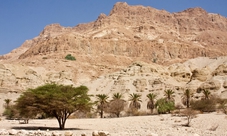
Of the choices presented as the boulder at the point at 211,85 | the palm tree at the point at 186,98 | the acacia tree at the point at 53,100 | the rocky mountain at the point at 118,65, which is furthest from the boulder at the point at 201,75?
the acacia tree at the point at 53,100

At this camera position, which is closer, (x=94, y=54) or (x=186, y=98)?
(x=186, y=98)

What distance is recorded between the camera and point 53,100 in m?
28.1

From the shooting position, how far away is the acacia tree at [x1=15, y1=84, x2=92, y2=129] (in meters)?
28.3

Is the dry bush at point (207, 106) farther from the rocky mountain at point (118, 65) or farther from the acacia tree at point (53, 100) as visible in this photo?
the acacia tree at point (53, 100)

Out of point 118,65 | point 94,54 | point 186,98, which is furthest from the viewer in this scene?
point 94,54

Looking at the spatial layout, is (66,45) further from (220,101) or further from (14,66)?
(220,101)

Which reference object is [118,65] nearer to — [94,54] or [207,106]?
[94,54]

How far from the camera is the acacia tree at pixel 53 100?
92.7 ft

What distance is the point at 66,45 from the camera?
143 metres

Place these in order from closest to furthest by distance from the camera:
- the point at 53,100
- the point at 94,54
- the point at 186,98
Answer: the point at 53,100, the point at 186,98, the point at 94,54

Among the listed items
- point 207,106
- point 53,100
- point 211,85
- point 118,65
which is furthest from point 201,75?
point 118,65

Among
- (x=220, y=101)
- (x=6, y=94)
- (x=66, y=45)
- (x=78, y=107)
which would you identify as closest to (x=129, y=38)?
(x=66, y=45)

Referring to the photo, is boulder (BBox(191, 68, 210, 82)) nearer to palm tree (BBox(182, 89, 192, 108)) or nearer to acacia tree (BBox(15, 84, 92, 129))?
palm tree (BBox(182, 89, 192, 108))

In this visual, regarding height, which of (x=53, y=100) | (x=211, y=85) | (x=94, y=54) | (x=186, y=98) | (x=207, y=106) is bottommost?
(x=207, y=106)
